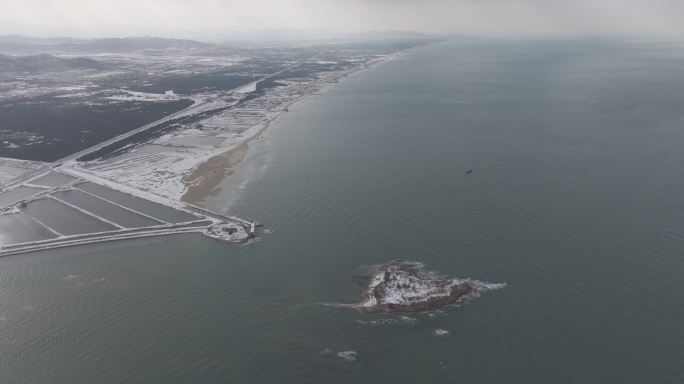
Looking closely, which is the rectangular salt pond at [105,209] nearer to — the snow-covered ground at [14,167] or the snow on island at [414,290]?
the snow-covered ground at [14,167]

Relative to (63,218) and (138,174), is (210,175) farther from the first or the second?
(63,218)

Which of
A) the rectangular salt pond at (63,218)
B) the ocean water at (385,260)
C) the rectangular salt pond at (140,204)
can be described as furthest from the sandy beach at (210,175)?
the rectangular salt pond at (63,218)

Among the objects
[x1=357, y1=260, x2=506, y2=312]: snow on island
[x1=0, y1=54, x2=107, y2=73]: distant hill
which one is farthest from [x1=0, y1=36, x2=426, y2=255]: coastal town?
[x1=0, y1=54, x2=107, y2=73]: distant hill

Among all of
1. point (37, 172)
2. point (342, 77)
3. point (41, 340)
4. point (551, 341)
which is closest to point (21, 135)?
point (37, 172)

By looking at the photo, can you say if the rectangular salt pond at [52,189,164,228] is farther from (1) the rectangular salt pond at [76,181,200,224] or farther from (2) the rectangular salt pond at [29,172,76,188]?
(2) the rectangular salt pond at [29,172,76,188]

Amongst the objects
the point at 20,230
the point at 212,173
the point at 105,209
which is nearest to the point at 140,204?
the point at 105,209

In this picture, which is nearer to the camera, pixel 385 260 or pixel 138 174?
pixel 385 260
